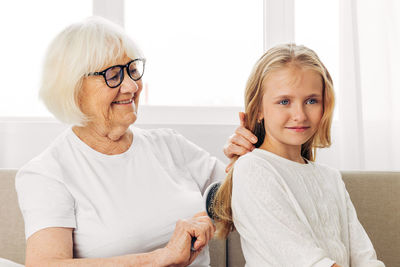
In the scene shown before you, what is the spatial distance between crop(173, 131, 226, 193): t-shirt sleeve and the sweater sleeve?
1.60 ft

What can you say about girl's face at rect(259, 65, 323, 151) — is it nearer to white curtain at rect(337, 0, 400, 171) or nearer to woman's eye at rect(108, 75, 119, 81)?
woman's eye at rect(108, 75, 119, 81)

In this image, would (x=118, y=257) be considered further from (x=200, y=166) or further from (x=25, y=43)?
(x=25, y=43)

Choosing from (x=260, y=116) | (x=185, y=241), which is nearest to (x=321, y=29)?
(x=260, y=116)

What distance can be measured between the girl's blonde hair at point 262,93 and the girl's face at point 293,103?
2cm

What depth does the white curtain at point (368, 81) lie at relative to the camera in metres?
2.20

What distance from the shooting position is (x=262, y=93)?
136 centimetres

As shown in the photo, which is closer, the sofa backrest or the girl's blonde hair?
the girl's blonde hair

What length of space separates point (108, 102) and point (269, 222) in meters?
0.62

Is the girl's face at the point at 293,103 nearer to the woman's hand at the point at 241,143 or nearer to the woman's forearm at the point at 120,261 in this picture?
the woman's hand at the point at 241,143

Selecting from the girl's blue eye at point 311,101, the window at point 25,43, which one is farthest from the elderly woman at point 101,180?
the window at point 25,43

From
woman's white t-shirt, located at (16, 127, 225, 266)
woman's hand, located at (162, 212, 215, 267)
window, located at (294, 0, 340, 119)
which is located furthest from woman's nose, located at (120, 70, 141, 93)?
window, located at (294, 0, 340, 119)

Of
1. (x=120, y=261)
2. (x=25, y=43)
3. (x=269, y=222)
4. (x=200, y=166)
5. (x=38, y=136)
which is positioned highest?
(x=25, y=43)

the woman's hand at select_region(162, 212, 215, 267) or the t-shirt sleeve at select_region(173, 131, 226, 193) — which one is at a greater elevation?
the t-shirt sleeve at select_region(173, 131, 226, 193)

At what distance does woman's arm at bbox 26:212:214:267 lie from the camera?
1.24m
